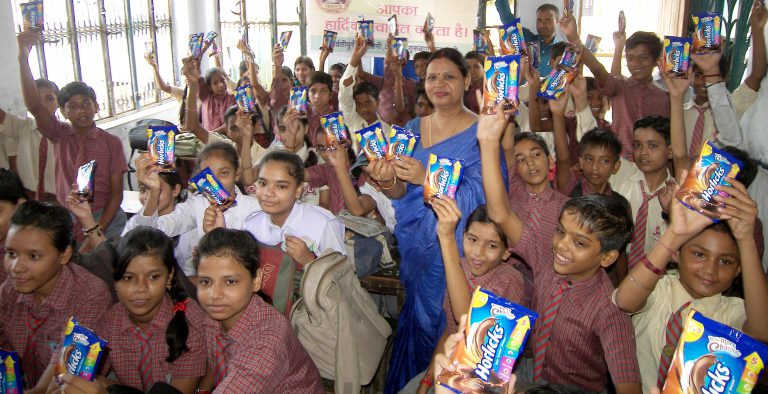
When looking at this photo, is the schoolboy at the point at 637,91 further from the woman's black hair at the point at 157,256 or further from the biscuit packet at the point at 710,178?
the woman's black hair at the point at 157,256

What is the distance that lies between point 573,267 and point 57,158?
10.4 feet

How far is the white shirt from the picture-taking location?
8.78 feet

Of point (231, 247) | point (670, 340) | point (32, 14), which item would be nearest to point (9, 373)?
point (231, 247)

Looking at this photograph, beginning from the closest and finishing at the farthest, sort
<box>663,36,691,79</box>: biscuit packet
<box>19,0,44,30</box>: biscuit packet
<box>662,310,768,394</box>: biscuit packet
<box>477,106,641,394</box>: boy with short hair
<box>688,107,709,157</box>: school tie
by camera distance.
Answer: <box>662,310,768,394</box>: biscuit packet
<box>477,106,641,394</box>: boy with short hair
<box>663,36,691,79</box>: biscuit packet
<box>688,107,709,157</box>: school tie
<box>19,0,44,30</box>: biscuit packet

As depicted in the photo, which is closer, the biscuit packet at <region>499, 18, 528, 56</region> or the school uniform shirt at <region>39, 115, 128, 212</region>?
→ the school uniform shirt at <region>39, 115, 128, 212</region>

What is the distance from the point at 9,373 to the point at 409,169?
1522 mm

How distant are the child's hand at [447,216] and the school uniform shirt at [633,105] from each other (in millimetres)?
2156

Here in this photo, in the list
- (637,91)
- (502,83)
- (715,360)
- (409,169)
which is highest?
(502,83)

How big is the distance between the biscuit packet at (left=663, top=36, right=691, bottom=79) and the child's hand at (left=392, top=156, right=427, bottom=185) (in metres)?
1.46

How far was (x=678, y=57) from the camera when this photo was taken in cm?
290

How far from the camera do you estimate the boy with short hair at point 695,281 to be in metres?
1.64

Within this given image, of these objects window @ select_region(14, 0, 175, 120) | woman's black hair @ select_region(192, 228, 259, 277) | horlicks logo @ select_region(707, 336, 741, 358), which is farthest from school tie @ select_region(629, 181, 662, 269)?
window @ select_region(14, 0, 175, 120)

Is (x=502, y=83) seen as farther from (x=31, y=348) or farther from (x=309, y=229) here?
(x=31, y=348)

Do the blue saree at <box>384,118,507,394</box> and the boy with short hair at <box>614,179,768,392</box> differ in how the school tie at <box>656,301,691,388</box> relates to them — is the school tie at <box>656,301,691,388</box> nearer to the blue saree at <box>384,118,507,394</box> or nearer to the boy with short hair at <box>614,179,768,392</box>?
the boy with short hair at <box>614,179,768,392</box>
